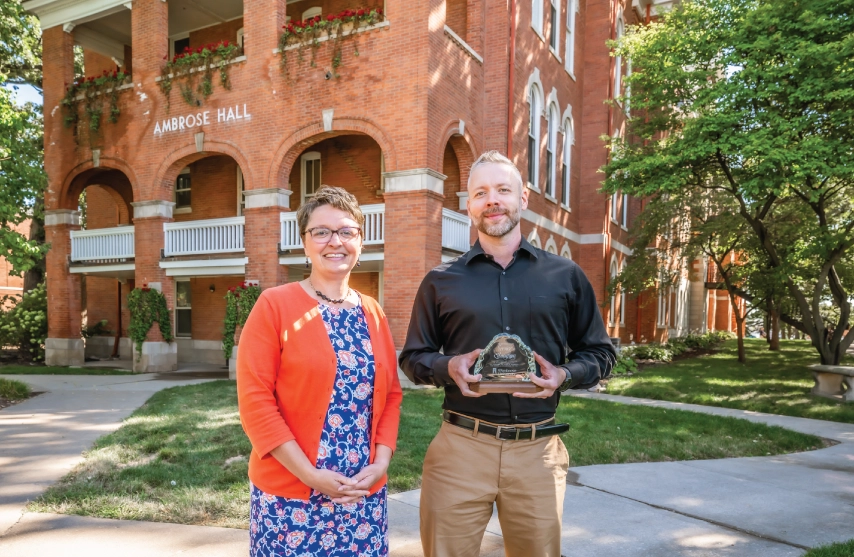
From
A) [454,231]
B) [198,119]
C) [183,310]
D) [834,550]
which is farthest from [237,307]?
[834,550]

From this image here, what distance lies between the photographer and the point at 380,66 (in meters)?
12.1

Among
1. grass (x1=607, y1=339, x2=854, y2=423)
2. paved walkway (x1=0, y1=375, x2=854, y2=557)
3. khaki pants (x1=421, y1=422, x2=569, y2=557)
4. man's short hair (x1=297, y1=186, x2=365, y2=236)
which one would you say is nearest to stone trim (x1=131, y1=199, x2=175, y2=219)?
paved walkway (x1=0, y1=375, x2=854, y2=557)

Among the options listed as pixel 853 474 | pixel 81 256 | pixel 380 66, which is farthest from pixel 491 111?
pixel 81 256

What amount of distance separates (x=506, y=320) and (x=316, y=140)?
11.5 m

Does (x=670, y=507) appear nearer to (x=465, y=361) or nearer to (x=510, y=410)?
(x=510, y=410)

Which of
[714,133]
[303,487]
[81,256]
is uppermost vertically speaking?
[714,133]

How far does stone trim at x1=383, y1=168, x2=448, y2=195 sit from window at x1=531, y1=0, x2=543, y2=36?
719cm

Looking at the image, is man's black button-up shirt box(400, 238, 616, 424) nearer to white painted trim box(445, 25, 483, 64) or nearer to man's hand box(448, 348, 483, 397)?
man's hand box(448, 348, 483, 397)

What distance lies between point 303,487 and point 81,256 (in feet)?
57.9

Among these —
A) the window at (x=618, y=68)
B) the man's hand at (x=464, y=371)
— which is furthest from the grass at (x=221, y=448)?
the window at (x=618, y=68)

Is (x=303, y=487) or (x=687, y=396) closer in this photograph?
(x=303, y=487)

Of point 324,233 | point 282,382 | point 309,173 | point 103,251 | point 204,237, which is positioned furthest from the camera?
point 103,251

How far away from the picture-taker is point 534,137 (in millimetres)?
16906

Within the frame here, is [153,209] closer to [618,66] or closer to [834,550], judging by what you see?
[834,550]
